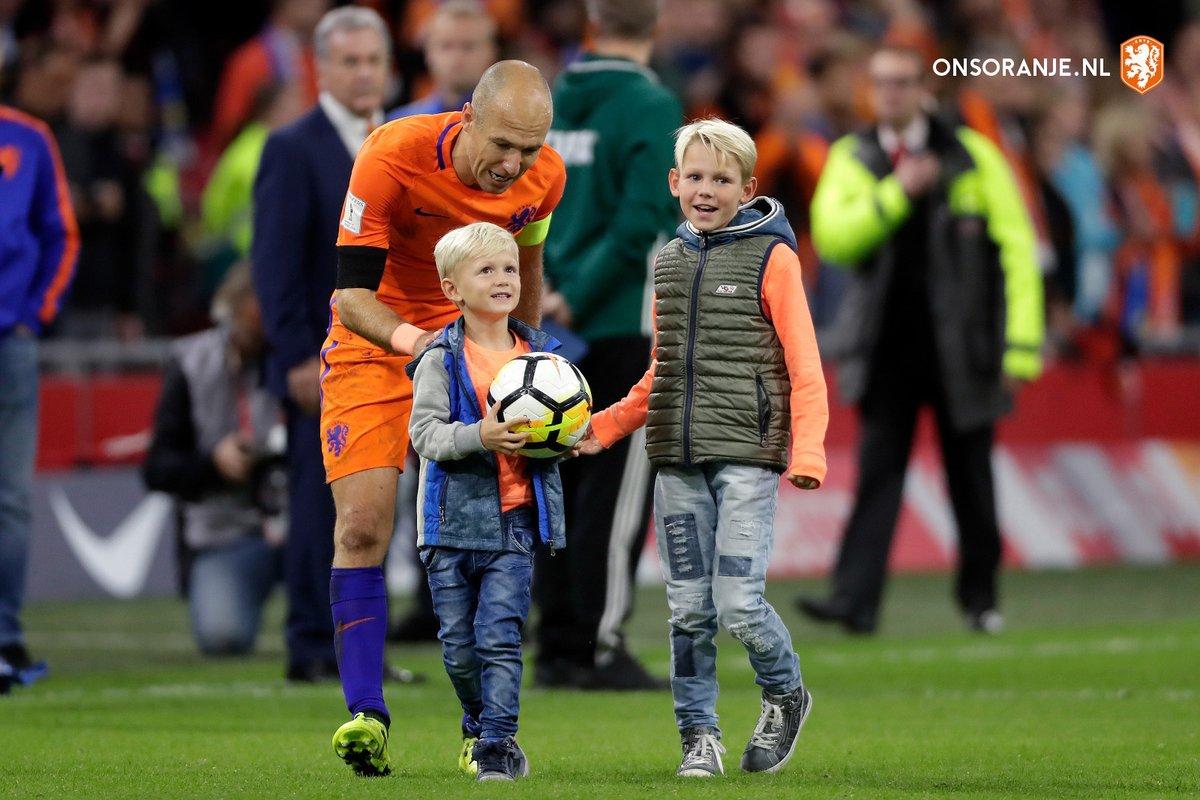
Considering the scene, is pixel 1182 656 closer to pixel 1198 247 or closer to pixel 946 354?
pixel 946 354

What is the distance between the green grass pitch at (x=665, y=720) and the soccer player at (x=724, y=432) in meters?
0.28

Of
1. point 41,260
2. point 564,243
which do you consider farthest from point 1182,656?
point 41,260

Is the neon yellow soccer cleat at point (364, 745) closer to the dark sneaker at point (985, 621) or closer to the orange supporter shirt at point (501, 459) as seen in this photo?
the orange supporter shirt at point (501, 459)

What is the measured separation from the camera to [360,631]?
639cm

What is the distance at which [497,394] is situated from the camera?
5.87m

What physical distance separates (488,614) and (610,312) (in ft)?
10.6

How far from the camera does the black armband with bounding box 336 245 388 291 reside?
21.3 ft

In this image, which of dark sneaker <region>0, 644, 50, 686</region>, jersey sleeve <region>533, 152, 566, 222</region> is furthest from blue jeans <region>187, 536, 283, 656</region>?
jersey sleeve <region>533, 152, 566, 222</region>

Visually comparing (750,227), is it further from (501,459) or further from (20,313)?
(20,313)

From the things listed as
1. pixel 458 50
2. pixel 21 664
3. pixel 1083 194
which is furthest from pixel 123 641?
pixel 1083 194

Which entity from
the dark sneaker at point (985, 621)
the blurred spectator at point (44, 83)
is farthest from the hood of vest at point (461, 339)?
the blurred spectator at point (44, 83)

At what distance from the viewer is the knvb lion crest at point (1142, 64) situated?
17578mm

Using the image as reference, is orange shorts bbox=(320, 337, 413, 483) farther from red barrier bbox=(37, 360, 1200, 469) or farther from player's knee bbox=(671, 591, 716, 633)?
red barrier bbox=(37, 360, 1200, 469)

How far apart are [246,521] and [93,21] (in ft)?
17.9
